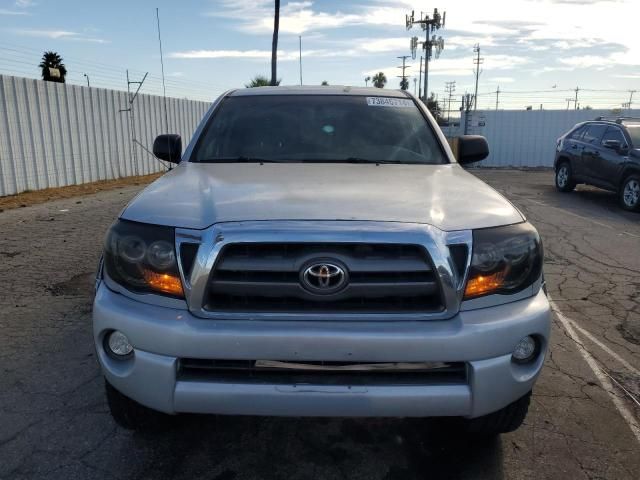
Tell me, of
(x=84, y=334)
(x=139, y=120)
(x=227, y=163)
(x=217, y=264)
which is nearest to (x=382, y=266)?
(x=217, y=264)

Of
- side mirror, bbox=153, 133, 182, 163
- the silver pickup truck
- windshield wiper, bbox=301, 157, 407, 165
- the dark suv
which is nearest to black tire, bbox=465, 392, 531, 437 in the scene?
the silver pickup truck

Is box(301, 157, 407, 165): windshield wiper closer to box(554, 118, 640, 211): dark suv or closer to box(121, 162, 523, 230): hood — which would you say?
box(121, 162, 523, 230): hood

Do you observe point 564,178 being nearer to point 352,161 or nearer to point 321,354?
point 352,161

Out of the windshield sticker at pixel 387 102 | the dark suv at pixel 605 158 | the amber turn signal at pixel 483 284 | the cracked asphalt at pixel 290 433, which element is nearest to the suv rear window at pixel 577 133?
the dark suv at pixel 605 158

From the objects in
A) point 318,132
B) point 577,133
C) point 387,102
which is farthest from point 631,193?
point 318,132

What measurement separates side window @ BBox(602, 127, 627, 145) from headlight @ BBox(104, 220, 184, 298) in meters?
10.9

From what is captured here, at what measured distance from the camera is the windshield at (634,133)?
1044cm

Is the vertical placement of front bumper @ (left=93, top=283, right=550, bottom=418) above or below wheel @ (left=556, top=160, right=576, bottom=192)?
above

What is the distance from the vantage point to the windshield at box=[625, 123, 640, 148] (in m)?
10.4

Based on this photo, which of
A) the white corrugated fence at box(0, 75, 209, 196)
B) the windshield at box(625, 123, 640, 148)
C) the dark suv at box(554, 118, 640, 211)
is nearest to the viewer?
the dark suv at box(554, 118, 640, 211)

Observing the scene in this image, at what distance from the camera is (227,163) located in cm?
321

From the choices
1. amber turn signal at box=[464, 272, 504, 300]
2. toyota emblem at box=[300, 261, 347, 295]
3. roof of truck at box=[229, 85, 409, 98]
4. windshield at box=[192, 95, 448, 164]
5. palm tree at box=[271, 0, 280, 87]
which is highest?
palm tree at box=[271, 0, 280, 87]

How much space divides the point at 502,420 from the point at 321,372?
0.92 meters

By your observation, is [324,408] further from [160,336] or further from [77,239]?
[77,239]
